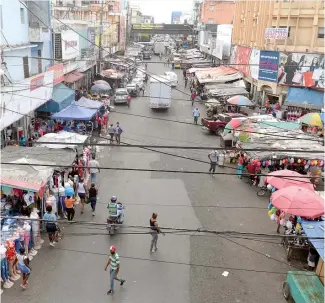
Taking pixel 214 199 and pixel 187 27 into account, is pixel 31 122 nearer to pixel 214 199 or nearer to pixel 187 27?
pixel 214 199

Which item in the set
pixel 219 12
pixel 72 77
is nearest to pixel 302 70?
pixel 72 77

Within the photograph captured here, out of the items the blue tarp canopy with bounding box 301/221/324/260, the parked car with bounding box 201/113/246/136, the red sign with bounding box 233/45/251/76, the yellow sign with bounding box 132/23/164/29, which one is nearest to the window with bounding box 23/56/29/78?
the parked car with bounding box 201/113/246/136

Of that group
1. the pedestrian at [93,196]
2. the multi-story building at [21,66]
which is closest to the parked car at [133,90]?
the multi-story building at [21,66]

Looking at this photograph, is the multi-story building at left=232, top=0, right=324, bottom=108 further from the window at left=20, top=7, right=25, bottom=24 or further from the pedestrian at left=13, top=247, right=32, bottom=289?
the pedestrian at left=13, top=247, right=32, bottom=289

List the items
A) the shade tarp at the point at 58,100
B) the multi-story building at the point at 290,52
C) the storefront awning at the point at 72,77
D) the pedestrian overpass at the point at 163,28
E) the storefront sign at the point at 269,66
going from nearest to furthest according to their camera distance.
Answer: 1. the shade tarp at the point at 58,100
2. the multi-story building at the point at 290,52
3. the storefront sign at the point at 269,66
4. the storefront awning at the point at 72,77
5. the pedestrian overpass at the point at 163,28

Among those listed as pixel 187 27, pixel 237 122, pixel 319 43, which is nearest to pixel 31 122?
pixel 237 122

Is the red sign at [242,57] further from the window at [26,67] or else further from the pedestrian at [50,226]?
the pedestrian at [50,226]
